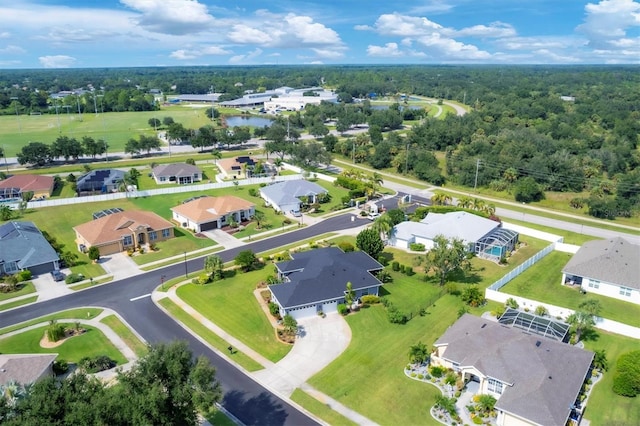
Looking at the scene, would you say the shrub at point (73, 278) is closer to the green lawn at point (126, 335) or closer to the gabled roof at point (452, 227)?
the green lawn at point (126, 335)

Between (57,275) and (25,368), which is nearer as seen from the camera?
(25,368)

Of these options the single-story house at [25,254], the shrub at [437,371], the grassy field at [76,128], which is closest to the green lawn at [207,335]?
the shrub at [437,371]

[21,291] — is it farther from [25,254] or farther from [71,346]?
[71,346]

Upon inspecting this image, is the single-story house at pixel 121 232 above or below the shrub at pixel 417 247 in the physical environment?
above

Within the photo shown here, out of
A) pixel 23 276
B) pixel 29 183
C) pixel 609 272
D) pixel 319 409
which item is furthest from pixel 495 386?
pixel 29 183

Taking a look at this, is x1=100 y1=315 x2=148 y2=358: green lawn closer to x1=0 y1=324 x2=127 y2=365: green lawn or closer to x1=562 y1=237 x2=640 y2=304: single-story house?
x1=0 y1=324 x2=127 y2=365: green lawn

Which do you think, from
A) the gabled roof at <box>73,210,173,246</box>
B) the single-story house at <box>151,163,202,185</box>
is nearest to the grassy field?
the single-story house at <box>151,163,202,185</box>
